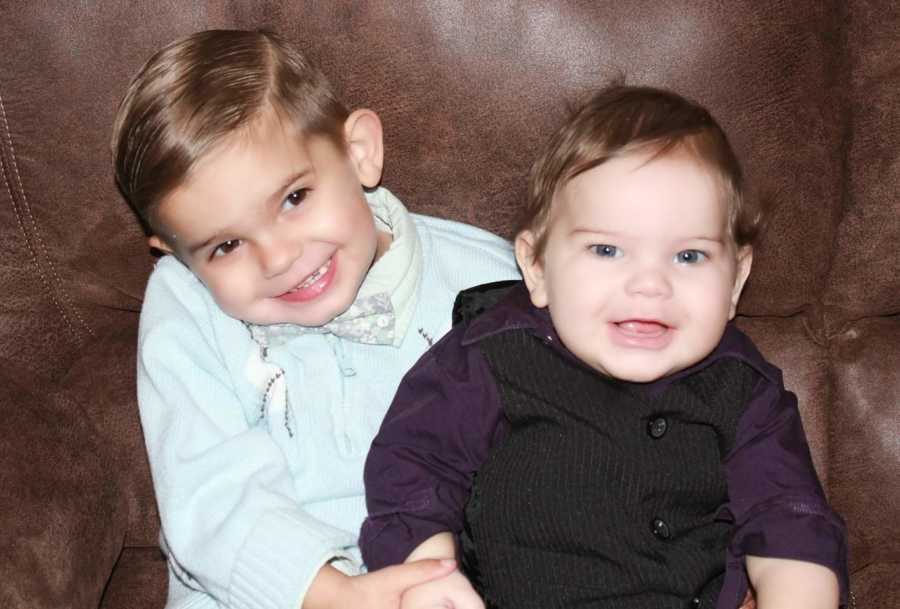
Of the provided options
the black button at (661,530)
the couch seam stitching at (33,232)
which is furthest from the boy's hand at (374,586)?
the couch seam stitching at (33,232)

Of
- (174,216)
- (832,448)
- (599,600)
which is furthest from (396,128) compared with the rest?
(832,448)

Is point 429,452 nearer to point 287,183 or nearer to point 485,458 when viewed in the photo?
point 485,458

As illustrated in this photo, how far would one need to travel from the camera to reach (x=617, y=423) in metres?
1.53


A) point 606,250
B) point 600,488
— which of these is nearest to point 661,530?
point 600,488

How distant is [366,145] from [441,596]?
2.10ft

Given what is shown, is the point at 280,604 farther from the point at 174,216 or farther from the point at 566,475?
the point at 174,216

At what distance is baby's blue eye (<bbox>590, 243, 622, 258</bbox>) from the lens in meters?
1.50

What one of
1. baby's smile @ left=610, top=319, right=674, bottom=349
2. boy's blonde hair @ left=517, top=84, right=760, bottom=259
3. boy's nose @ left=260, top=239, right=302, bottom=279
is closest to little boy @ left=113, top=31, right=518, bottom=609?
boy's nose @ left=260, top=239, right=302, bottom=279

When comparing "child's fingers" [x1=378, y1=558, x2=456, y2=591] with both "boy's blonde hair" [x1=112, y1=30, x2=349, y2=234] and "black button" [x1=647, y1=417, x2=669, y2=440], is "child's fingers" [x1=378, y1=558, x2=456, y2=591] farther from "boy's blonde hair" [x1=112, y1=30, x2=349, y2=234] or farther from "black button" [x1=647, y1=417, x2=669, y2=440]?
"boy's blonde hair" [x1=112, y1=30, x2=349, y2=234]

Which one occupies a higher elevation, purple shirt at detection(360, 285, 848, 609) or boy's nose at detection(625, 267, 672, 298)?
boy's nose at detection(625, 267, 672, 298)

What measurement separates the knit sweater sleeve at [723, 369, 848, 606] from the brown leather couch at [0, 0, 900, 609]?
297 mm

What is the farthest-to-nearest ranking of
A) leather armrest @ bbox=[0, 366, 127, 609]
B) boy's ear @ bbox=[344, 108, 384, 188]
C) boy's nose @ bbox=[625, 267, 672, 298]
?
boy's ear @ bbox=[344, 108, 384, 188] → leather armrest @ bbox=[0, 366, 127, 609] → boy's nose @ bbox=[625, 267, 672, 298]

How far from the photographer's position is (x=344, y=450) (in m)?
1.70

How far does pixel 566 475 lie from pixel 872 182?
2.15 ft
